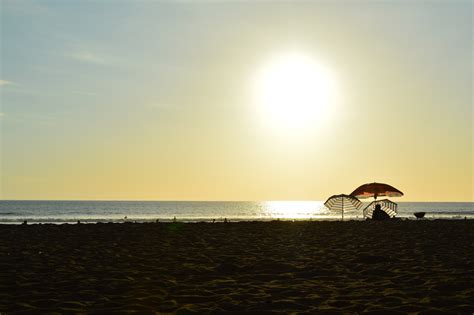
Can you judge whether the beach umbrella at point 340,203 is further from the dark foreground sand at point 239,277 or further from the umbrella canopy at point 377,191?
the dark foreground sand at point 239,277

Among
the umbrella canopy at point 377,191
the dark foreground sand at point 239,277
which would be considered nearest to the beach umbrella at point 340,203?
the umbrella canopy at point 377,191

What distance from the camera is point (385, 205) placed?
3775 cm

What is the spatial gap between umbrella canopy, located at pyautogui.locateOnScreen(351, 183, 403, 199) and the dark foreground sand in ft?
60.2

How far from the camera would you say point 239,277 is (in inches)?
361

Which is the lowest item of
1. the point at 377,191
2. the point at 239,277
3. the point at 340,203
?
the point at 239,277

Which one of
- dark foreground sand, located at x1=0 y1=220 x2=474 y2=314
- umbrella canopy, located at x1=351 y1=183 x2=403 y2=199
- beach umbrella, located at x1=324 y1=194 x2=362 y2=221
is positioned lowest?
dark foreground sand, located at x1=0 y1=220 x2=474 y2=314

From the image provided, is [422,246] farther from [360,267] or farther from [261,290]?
[261,290]

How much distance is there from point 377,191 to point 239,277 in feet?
86.5

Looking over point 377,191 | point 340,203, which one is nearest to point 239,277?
point 377,191

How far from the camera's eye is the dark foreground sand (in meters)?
6.70

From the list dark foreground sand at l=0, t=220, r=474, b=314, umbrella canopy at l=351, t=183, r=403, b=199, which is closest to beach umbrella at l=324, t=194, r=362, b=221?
umbrella canopy at l=351, t=183, r=403, b=199

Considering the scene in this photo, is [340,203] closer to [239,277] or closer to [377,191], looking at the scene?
[377,191]

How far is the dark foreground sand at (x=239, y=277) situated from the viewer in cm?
670

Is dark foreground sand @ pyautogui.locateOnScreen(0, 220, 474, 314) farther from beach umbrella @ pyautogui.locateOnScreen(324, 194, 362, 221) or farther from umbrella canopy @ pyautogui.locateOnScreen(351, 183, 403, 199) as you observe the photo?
beach umbrella @ pyautogui.locateOnScreen(324, 194, 362, 221)
